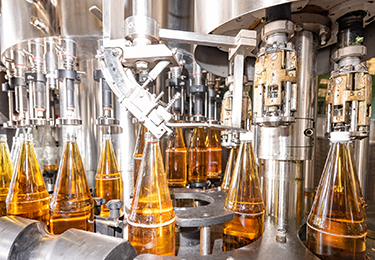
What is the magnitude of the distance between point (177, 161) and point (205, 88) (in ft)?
1.33

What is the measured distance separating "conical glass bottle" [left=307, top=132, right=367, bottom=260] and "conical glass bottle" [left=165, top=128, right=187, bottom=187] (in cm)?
69

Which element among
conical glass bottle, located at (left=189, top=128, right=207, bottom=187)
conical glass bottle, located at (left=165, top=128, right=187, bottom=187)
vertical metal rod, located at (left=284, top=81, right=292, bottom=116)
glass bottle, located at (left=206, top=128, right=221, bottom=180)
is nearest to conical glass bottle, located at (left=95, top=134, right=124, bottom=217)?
conical glass bottle, located at (left=165, top=128, right=187, bottom=187)

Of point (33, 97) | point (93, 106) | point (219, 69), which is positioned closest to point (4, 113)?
point (33, 97)

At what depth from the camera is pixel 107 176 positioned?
0.96 metres

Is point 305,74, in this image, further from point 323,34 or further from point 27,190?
point 27,190

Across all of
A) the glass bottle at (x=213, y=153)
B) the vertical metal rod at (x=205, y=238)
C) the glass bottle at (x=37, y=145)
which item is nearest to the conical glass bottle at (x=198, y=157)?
the glass bottle at (x=213, y=153)

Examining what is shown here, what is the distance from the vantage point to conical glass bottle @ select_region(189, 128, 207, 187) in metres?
1.20

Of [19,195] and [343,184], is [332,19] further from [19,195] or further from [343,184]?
[19,195]

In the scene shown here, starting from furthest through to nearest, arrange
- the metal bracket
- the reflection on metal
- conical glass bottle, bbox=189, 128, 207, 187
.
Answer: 1. conical glass bottle, bbox=189, 128, 207, 187
2. the metal bracket
3. the reflection on metal

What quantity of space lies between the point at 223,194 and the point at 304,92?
16.3 inches

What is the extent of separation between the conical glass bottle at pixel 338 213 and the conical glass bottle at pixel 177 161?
0.69 meters

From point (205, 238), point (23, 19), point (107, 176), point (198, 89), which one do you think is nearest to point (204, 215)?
point (205, 238)

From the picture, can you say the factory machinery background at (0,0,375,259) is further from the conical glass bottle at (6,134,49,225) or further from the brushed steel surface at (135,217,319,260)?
the conical glass bottle at (6,134,49,225)

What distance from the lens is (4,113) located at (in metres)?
1.71
